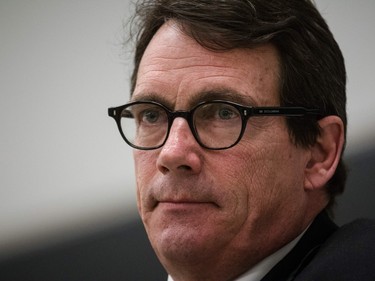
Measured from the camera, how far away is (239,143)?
187 centimetres

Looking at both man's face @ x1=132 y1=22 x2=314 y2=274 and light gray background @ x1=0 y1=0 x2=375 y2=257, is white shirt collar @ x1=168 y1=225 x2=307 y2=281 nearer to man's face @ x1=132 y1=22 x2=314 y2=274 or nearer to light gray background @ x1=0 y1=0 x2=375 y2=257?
man's face @ x1=132 y1=22 x2=314 y2=274

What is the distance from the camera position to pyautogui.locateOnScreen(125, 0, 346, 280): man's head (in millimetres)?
1833

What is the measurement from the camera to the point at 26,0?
3.65m

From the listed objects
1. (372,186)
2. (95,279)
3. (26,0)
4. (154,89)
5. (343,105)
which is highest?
(26,0)

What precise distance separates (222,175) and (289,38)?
460 millimetres

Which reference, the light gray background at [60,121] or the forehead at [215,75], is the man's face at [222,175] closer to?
the forehead at [215,75]

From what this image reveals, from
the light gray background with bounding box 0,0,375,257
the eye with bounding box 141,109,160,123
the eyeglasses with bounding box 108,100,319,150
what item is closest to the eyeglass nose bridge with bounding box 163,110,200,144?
the eyeglasses with bounding box 108,100,319,150

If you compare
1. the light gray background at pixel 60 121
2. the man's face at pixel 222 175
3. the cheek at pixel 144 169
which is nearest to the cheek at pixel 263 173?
the man's face at pixel 222 175

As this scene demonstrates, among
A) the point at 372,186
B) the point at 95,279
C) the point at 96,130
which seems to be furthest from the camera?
the point at 96,130

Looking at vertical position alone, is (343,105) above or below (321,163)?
above

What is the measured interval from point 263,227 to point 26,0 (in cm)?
232

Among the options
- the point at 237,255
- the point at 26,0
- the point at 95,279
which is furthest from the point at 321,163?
the point at 26,0

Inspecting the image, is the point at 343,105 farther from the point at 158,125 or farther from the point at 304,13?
the point at 158,125

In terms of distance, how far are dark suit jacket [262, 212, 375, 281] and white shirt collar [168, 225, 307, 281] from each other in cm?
3
